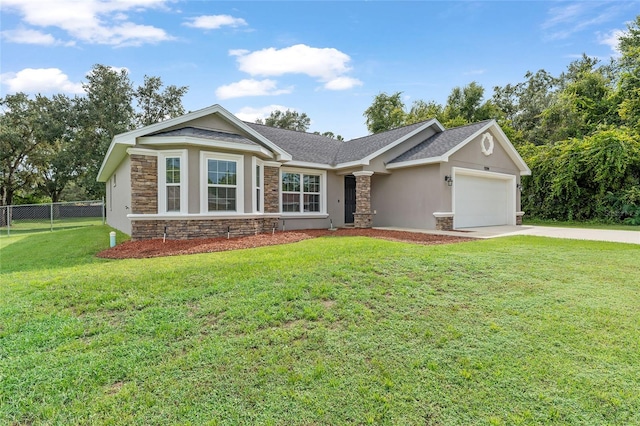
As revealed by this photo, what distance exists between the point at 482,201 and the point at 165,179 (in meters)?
13.7

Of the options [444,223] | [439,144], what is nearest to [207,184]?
[444,223]

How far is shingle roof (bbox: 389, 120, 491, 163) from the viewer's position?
13.3m

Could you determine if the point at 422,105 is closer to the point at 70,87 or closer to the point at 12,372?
the point at 70,87

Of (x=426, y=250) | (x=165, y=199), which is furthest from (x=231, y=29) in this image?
(x=426, y=250)

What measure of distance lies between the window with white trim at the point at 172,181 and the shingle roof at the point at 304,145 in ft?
16.5

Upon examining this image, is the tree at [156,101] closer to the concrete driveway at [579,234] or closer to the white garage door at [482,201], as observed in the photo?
the white garage door at [482,201]

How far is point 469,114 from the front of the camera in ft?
97.9

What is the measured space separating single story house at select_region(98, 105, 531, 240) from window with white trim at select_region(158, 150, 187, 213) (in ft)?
0.10

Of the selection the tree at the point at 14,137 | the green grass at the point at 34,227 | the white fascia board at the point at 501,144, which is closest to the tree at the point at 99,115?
the tree at the point at 14,137

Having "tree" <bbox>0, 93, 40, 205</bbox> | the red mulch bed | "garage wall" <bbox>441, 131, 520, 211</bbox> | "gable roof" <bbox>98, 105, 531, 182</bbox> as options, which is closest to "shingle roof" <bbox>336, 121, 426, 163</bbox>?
"gable roof" <bbox>98, 105, 531, 182</bbox>

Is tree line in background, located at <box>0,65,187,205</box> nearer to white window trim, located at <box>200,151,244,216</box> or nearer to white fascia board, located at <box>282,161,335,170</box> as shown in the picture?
white fascia board, located at <box>282,161,335,170</box>

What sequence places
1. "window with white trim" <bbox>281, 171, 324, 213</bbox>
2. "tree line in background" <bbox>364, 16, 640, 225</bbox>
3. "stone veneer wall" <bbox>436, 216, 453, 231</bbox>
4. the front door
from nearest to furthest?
"stone veneer wall" <bbox>436, 216, 453, 231</bbox>
"window with white trim" <bbox>281, 171, 324, 213</bbox>
the front door
"tree line in background" <bbox>364, 16, 640, 225</bbox>

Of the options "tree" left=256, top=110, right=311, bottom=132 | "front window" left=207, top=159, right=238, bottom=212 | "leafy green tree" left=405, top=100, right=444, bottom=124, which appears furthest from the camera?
"tree" left=256, top=110, right=311, bottom=132

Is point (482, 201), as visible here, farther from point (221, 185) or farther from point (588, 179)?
point (221, 185)
